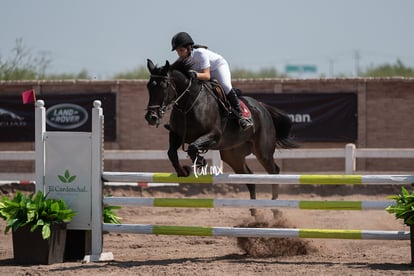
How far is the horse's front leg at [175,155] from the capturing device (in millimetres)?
7605

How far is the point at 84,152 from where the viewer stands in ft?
24.8

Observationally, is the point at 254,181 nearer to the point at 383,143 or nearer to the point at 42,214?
the point at 42,214

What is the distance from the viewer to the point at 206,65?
8.26 m

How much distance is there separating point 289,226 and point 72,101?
35.3 feet

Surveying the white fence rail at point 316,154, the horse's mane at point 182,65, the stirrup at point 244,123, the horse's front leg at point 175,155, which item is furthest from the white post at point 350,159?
the horse's mane at point 182,65

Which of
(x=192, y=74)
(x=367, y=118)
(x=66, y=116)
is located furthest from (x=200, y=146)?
(x=66, y=116)

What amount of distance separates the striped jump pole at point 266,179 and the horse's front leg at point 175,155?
64 mm

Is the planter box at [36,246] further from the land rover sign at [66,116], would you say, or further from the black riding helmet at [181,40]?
the land rover sign at [66,116]

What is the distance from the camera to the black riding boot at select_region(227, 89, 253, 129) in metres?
8.59

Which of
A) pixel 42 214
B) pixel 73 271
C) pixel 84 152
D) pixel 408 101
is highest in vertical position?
pixel 408 101

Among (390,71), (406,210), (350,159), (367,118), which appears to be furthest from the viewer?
(390,71)

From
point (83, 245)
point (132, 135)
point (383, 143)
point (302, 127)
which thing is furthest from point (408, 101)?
point (83, 245)

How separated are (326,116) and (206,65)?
9.70 m

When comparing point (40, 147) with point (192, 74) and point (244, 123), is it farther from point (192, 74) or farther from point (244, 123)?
point (244, 123)
